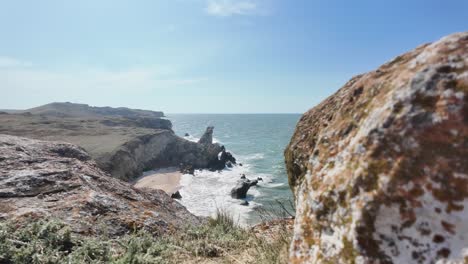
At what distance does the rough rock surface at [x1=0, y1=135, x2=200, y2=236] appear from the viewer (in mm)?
4531

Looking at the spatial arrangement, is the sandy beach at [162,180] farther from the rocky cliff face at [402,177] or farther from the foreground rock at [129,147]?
the rocky cliff face at [402,177]

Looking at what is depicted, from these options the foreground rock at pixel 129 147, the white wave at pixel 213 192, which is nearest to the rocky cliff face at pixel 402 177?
the white wave at pixel 213 192

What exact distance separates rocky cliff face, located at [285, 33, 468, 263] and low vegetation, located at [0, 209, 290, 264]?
1.29m

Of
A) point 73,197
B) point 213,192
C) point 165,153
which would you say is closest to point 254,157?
point 165,153

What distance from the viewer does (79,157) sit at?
7.49m

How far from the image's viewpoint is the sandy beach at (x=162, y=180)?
4281 cm

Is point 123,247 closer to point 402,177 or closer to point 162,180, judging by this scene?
point 402,177

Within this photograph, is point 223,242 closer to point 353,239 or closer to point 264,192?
point 353,239

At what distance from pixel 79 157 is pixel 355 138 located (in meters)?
7.15

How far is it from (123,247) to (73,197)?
60.9 inches

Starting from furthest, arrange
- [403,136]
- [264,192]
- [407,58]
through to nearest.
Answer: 1. [264,192]
2. [407,58]
3. [403,136]

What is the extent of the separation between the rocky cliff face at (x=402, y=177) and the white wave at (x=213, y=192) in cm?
2486

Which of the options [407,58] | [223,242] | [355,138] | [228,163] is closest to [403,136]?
[355,138]

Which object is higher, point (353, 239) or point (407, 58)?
point (407, 58)
